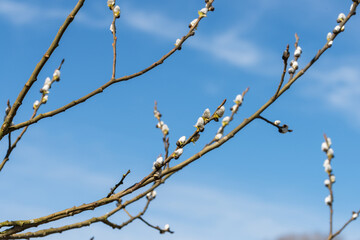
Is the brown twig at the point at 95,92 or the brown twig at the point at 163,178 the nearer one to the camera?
the brown twig at the point at 163,178

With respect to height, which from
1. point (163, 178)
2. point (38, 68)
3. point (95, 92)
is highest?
point (38, 68)

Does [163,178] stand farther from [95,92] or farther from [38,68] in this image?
[38,68]

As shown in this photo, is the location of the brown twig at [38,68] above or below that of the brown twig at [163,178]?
above

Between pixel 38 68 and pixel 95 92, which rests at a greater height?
pixel 38 68

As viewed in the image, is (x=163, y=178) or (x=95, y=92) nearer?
(x=163, y=178)

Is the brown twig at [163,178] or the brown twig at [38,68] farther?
the brown twig at [38,68]

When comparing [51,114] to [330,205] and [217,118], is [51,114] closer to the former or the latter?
[217,118]

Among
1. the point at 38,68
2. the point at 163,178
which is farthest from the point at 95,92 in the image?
the point at 163,178

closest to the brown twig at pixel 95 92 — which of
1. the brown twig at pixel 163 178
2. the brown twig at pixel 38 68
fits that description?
the brown twig at pixel 38 68

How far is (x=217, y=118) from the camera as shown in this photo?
3518mm

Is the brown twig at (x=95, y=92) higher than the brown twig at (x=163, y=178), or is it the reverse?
the brown twig at (x=95, y=92)

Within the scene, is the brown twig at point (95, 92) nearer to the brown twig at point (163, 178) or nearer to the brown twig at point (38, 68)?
the brown twig at point (38, 68)

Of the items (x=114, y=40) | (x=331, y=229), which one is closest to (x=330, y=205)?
(x=331, y=229)

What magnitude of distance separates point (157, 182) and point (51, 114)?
0.91 metres
